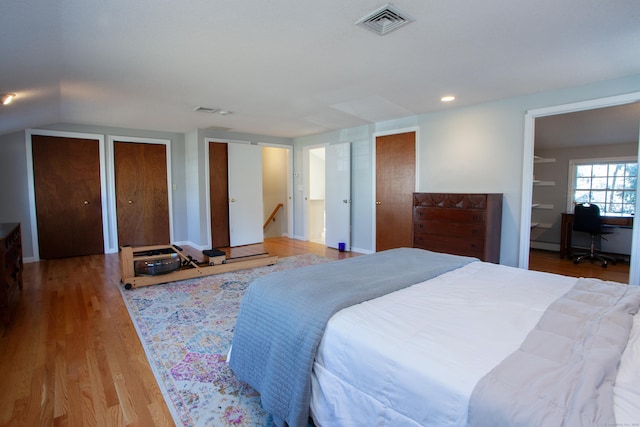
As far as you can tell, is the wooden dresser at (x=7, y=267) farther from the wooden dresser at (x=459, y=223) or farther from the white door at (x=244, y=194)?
the wooden dresser at (x=459, y=223)

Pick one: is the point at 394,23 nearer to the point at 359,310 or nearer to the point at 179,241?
the point at 359,310

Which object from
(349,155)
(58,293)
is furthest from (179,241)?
(349,155)

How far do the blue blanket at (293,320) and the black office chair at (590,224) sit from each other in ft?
13.5

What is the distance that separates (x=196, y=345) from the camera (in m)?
2.36

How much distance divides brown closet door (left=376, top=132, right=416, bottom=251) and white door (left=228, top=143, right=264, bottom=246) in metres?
2.43

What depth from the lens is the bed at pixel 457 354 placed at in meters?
0.87

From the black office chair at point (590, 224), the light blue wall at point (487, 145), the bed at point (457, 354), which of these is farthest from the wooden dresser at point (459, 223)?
the black office chair at point (590, 224)

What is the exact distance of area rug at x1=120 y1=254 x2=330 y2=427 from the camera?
1.69m

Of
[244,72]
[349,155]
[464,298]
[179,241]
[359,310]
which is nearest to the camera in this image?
[359,310]

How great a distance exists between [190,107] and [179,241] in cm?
307

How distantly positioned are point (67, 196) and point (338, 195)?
4418 mm

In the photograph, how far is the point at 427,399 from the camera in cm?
98

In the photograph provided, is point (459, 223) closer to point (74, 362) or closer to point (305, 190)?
point (305, 190)

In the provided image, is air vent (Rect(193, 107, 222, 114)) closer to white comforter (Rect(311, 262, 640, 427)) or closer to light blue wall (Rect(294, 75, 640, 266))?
light blue wall (Rect(294, 75, 640, 266))
